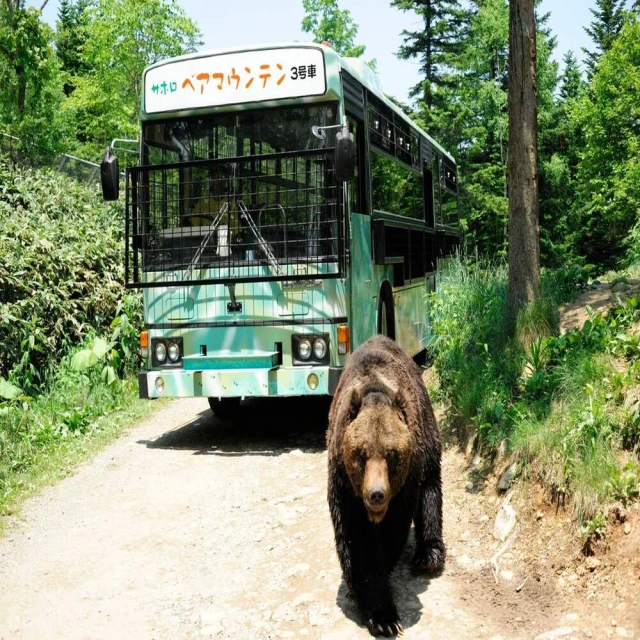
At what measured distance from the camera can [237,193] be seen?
8219 millimetres

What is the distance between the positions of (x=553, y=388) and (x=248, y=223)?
12.1 feet

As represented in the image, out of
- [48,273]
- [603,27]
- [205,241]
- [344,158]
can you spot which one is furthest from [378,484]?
[603,27]

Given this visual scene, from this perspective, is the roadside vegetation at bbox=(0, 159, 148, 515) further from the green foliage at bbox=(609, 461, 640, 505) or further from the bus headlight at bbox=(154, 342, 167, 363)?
the green foliage at bbox=(609, 461, 640, 505)

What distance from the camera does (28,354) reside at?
397 inches

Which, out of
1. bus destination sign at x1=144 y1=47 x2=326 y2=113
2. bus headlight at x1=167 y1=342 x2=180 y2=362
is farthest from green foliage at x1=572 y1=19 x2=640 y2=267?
bus headlight at x1=167 y1=342 x2=180 y2=362

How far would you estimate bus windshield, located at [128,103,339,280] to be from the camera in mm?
8039

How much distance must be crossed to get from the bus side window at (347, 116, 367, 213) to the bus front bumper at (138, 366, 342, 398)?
1.91 metres

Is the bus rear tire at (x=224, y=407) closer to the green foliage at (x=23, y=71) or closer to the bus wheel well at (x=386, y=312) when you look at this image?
the bus wheel well at (x=386, y=312)

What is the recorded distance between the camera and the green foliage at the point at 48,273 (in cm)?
1020

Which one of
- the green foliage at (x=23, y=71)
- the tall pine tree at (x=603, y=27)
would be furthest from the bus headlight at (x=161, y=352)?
the tall pine tree at (x=603, y=27)

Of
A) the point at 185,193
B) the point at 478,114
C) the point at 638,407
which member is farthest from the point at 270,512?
the point at 478,114

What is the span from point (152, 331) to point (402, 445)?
5.02 metres

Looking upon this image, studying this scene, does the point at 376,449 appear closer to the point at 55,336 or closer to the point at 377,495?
the point at 377,495

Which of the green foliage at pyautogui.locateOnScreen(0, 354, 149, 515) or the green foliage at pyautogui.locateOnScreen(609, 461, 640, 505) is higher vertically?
the green foliage at pyautogui.locateOnScreen(609, 461, 640, 505)
